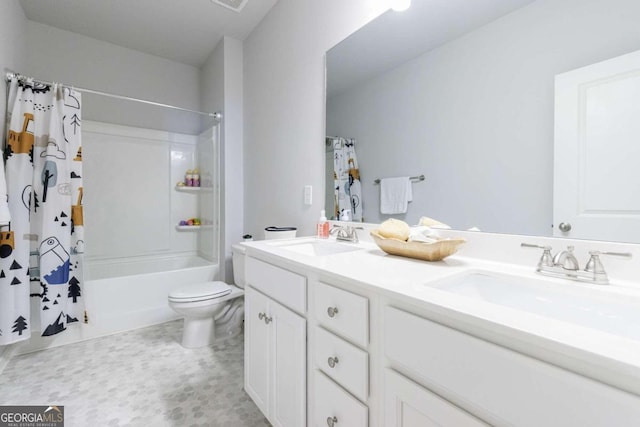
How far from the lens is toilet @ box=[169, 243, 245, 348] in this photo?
187 centimetres

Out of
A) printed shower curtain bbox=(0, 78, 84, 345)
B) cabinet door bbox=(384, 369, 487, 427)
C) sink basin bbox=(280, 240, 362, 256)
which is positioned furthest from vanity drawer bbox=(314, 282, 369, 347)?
printed shower curtain bbox=(0, 78, 84, 345)

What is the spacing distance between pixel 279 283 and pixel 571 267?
91 centimetres

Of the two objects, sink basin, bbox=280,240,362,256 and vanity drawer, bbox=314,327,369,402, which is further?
sink basin, bbox=280,240,362,256

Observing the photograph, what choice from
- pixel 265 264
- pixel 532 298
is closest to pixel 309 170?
pixel 265 264

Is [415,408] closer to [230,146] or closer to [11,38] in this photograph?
[230,146]

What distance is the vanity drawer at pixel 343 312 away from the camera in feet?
2.43

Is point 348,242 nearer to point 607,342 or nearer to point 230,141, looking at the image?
point 607,342

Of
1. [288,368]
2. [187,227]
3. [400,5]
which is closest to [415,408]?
[288,368]

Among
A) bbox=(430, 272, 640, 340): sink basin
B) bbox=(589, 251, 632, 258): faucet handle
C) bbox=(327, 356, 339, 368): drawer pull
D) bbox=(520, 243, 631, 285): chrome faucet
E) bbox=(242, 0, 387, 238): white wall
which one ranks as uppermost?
bbox=(242, 0, 387, 238): white wall

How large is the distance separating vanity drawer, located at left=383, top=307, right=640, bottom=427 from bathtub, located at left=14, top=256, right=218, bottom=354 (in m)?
2.32

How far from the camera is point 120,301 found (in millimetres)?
2227

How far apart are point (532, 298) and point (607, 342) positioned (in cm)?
36

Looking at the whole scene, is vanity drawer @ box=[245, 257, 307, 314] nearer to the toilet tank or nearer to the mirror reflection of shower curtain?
the mirror reflection of shower curtain

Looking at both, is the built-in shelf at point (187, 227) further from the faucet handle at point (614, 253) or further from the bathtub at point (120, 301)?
the faucet handle at point (614, 253)
